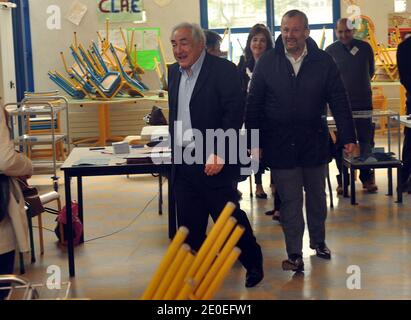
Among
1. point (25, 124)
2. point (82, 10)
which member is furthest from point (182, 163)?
point (82, 10)

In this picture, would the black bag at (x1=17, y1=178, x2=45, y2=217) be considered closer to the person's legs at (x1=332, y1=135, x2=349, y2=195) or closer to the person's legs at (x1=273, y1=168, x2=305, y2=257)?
the person's legs at (x1=273, y1=168, x2=305, y2=257)

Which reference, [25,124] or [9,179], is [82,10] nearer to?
[25,124]

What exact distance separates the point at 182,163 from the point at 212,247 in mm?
2588

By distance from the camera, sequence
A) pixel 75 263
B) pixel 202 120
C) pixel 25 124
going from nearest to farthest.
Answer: pixel 202 120 → pixel 75 263 → pixel 25 124

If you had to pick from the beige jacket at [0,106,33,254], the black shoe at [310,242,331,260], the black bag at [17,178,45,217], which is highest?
the beige jacket at [0,106,33,254]

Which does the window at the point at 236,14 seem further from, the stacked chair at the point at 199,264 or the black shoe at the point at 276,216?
the stacked chair at the point at 199,264

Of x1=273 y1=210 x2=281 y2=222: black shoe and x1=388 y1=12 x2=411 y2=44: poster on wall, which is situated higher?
x1=388 y1=12 x2=411 y2=44: poster on wall

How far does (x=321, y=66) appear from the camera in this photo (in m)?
5.58

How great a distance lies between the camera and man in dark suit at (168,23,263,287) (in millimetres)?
4992

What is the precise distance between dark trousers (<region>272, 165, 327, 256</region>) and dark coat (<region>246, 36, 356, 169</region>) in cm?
7

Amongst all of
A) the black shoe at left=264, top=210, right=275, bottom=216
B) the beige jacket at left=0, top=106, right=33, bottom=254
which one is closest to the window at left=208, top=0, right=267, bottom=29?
the black shoe at left=264, top=210, right=275, bottom=216

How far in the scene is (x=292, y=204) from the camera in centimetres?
564

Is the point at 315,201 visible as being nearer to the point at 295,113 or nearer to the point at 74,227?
the point at 295,113

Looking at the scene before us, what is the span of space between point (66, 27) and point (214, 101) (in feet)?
26.4
